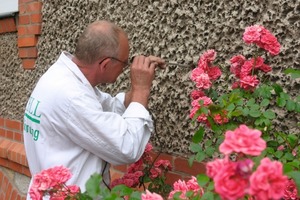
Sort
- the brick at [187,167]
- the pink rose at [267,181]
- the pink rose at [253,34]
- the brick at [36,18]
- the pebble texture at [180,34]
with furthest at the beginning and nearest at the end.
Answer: the brick at [36,18], the brick at [187,167], the pebble texture at [180,34], the pink rose at [253,34], the pink rose at [267,181]

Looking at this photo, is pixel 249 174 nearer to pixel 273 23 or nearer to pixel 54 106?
pixel 54 106

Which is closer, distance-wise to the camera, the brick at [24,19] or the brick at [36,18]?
the brick at [36,18]

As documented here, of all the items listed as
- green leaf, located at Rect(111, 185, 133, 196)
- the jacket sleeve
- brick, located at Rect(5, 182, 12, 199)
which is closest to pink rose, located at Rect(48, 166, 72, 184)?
green leaf, located at Rect(111, 185, 133, 196)

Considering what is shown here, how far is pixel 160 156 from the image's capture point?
2.70m

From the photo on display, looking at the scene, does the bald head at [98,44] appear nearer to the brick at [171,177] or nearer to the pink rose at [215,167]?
the brick at [171,177]

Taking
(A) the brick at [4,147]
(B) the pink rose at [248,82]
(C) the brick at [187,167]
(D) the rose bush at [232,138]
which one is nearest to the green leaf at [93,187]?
(D) the rose bush at [232,138]

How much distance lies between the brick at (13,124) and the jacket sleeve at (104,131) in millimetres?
2315

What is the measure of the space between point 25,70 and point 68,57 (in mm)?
1996

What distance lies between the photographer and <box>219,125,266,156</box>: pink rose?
0.88 metres

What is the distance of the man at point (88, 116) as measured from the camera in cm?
189

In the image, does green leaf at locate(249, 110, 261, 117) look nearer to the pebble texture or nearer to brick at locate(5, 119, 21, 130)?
the pebble texture

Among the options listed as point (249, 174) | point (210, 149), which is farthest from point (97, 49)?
point (249, 174)

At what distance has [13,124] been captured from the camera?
4.21 m

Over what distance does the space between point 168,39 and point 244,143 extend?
1.78 metres
